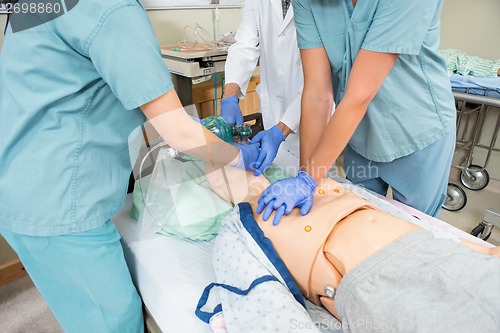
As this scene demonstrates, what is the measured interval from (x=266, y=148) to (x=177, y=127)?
52cm

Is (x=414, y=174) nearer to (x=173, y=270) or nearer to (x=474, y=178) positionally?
(x=173, y=270)

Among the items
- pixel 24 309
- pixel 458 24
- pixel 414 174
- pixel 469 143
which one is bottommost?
pixel 24 309

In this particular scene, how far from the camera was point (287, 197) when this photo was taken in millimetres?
1092

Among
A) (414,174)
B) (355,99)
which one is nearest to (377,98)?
(355,99)

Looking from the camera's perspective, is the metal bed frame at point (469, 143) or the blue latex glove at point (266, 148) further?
the metal bed frame at point (469, 143)

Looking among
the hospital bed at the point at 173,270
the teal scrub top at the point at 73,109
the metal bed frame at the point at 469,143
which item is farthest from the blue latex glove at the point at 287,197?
the metal bed frame at the point at 469,143

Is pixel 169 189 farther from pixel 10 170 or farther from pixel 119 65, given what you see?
pixel 119 65

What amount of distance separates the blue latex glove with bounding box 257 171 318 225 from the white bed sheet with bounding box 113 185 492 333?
0.93 ft

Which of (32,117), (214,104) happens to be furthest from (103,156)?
(214,104)

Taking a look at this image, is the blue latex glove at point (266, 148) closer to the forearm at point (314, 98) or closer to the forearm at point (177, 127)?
the forearm at point (314, 98)

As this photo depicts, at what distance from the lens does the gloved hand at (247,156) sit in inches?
49.1

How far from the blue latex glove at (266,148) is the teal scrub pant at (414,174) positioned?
30 cm

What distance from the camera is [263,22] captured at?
69.3 inches

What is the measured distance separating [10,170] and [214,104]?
1.77m
